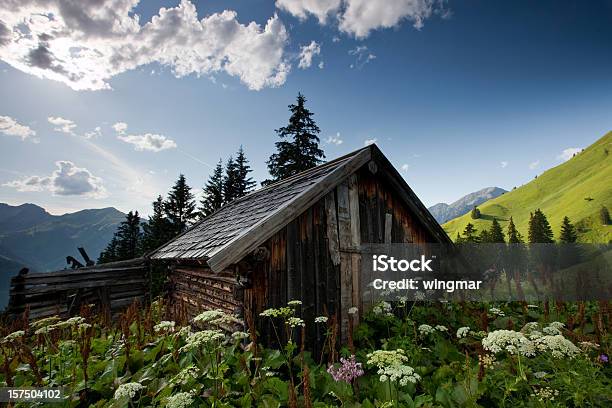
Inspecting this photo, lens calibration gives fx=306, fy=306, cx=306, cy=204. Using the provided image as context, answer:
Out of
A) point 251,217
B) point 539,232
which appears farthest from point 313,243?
point 539,232

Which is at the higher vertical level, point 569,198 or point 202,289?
point 569,198

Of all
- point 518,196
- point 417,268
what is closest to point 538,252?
point 417,268

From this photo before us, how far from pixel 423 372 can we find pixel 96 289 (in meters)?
12.0

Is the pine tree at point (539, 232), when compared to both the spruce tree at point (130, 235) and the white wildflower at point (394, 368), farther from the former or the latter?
the spruce tree at point (130, 235)

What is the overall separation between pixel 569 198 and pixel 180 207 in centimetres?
9046

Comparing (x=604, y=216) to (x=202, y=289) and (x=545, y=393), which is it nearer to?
(x=545, y=393)

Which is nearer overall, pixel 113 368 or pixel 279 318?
pixel 113 368

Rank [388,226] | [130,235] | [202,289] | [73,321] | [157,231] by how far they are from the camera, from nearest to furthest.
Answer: [73,321] < [202,289] < [388,226] < [157,231] < [130,235]

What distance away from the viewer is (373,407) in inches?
131

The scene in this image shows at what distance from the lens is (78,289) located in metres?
10.7

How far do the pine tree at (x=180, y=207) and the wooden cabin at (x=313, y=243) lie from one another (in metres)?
23.8

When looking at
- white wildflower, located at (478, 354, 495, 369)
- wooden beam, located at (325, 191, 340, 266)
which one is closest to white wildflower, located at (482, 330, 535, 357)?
white wildflower, located at (478, 354, 495, 369)

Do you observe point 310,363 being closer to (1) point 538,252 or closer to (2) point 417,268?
(2) point 417,268

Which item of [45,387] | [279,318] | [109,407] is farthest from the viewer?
[279,318]
